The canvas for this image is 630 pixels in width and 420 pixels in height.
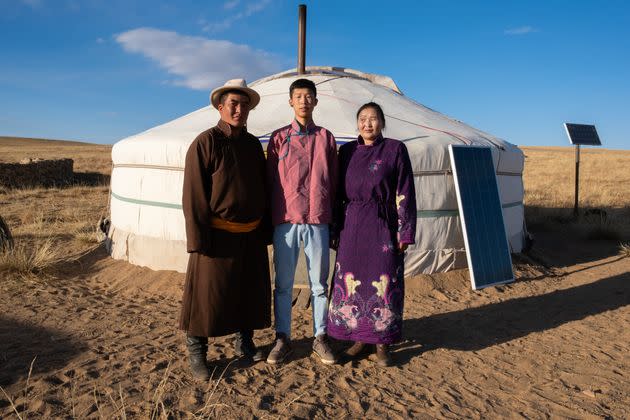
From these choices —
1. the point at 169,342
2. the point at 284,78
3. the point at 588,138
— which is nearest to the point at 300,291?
the point at 169,342

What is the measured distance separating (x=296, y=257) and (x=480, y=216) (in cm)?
257

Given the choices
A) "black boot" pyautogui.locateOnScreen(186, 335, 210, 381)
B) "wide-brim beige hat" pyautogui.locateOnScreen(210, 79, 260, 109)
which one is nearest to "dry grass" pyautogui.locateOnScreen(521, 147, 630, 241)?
"wide-brim beige hat" pyautogui.locateOnScreen(210, 79, 260, 109)

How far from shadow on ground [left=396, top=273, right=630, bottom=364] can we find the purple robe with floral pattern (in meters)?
0.43

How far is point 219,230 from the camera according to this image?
8.40ft

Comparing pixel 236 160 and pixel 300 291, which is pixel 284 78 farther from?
pixel 236 160

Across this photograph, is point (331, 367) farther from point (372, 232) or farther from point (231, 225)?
point (231, 225)

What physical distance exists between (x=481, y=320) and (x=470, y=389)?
1273 millimetres

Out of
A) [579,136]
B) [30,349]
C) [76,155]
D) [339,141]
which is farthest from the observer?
[76,155]

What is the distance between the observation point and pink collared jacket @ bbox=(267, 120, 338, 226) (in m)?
2.66

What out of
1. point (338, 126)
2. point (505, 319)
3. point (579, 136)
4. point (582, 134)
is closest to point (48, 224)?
point (338, 126)

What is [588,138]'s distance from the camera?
8.73 m

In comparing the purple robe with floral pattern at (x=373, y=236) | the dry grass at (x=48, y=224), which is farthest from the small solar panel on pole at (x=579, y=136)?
the dry grass at (x=48, y=224)

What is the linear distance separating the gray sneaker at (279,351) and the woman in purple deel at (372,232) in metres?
0.30

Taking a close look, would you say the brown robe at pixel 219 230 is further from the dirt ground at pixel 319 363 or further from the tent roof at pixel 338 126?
the tent roof at pixel 338 126
